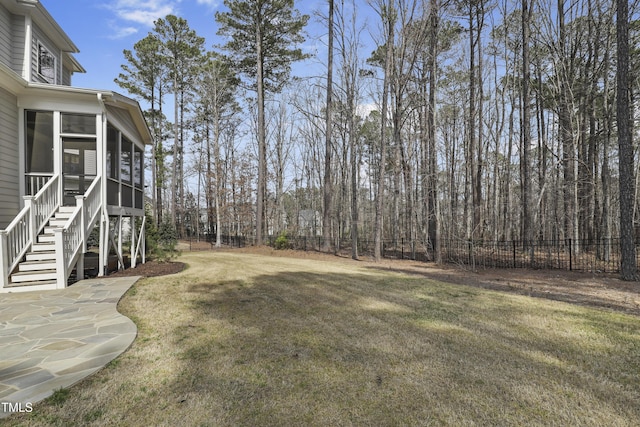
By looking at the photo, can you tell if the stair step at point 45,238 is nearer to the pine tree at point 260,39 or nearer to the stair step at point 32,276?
the stair step at point 32,276

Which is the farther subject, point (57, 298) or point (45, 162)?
point (45, 162)

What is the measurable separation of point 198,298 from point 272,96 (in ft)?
58.5

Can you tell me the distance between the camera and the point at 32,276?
5.55m

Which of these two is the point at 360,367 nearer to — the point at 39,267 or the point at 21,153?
the point at 39,267

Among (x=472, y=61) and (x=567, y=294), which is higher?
(x=472, y=61)

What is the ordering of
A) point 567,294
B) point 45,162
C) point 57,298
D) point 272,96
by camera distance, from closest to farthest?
point 57,298 → point 567,294 → point 45,162 → point 272,96

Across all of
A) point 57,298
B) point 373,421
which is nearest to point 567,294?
point 373,421

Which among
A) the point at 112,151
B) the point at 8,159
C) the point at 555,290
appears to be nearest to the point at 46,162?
the point at 8,159

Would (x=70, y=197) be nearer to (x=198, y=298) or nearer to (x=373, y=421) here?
(x=198, y=298)

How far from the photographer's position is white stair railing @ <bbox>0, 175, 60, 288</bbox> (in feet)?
17.4

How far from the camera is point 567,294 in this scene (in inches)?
244

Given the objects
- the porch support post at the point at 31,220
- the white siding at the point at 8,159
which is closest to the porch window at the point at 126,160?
the white siding at the point at 8,159

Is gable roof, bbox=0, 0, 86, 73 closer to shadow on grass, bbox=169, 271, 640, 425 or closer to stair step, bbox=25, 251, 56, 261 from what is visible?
stair step, bbox=25, 251, 56, 261

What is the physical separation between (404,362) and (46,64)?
12.6m
